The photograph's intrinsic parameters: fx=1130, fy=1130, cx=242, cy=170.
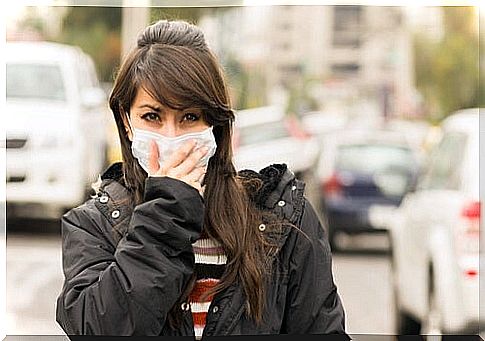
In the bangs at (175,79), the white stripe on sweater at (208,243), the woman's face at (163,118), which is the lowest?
the white stripe on sweater at (208,243)

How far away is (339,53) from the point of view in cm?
1967

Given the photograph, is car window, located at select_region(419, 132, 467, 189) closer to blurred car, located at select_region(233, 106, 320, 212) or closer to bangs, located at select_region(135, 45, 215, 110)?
bangs, located at select_region(135, 45, 215, 110)

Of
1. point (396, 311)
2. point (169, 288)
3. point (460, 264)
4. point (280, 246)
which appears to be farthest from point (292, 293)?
point (396, 311)

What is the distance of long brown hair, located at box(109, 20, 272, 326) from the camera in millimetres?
1777

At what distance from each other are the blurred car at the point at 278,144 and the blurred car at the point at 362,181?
0.15 meters

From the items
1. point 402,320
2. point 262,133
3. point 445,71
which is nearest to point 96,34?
point 262,133

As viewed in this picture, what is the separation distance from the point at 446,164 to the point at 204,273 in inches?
179

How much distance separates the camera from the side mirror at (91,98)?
36.4ft

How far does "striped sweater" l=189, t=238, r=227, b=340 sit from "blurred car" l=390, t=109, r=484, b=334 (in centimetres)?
361

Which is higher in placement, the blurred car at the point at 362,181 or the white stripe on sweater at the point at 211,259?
the white stripe on sweater at the point at 211,259

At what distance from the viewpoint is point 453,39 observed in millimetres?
18281

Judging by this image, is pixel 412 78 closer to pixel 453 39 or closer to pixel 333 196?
pixel 453 39

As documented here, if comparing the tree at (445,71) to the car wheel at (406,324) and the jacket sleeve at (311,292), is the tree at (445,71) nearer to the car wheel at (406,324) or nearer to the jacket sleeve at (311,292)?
the car wheel at (406,324)

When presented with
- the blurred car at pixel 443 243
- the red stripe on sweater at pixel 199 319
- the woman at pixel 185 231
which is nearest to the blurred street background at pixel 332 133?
the blurred car at pixel 443 243
